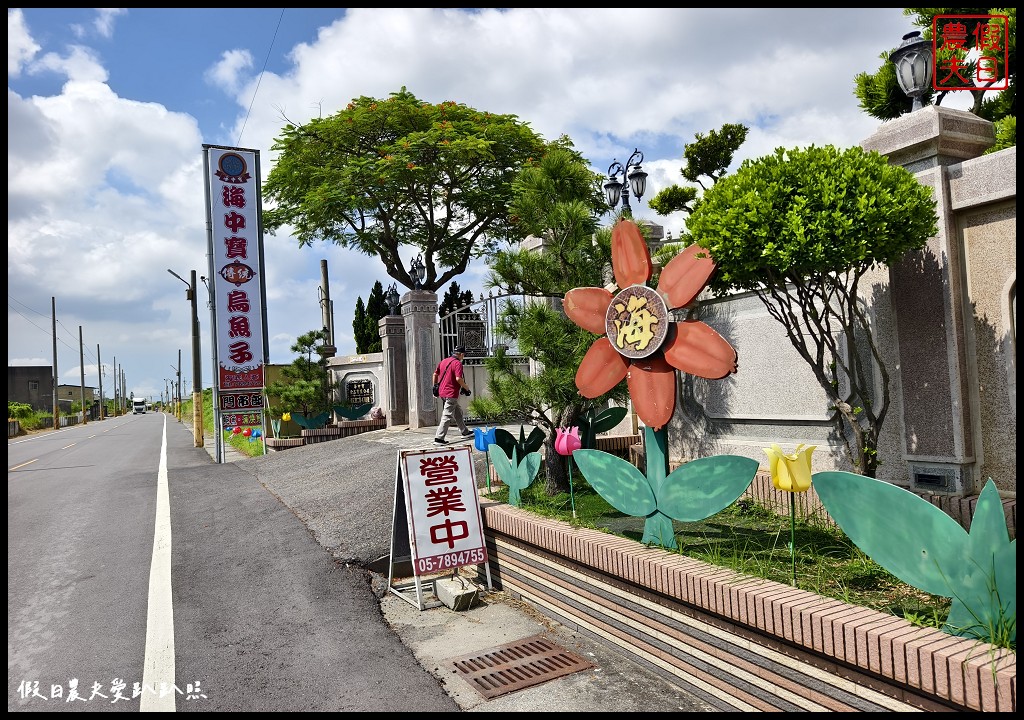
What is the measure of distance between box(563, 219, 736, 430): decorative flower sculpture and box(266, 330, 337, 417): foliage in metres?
14.7

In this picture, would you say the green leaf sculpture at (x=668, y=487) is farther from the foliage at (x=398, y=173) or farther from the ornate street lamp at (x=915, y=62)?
the foliage at (x=398, y=173)

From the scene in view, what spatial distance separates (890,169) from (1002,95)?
8.97 metres

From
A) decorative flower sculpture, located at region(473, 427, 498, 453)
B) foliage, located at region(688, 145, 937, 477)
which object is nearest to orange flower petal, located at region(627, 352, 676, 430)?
foliage, located at region(688, 145, 937, 477)

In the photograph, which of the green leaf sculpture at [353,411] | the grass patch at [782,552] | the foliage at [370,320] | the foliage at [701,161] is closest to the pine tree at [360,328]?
the foliage at [370,320]

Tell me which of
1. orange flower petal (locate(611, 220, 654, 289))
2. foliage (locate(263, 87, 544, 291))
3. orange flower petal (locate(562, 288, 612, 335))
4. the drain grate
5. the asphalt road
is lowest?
the drain grate

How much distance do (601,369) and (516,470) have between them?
1.78 metres

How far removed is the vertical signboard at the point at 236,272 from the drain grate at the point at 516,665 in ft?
46.8

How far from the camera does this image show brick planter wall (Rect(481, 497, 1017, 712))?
2824mm

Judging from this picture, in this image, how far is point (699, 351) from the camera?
4.79 metres

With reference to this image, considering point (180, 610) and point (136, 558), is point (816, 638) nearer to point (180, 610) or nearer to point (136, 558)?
point (180, 610)

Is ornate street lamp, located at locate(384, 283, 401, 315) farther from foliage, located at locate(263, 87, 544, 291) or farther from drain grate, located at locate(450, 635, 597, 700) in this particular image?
drain grate, located at locate(450, 635, 597, 700)

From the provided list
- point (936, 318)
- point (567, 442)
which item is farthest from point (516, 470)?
point (936, 318)

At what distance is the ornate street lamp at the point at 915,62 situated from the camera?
5.14 meters

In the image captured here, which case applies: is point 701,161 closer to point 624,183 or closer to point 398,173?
point 624,183
